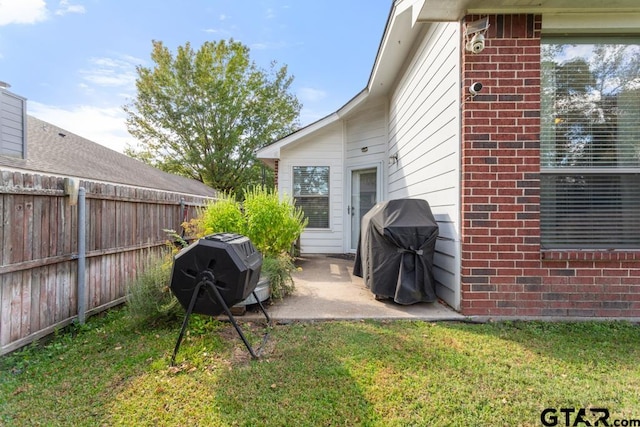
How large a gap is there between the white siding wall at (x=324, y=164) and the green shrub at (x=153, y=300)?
4441 mm

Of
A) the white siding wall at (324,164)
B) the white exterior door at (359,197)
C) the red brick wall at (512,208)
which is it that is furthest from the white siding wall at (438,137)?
the white siding wall at (324,164)

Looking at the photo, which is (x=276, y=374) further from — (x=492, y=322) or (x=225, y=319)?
(x=492, y=322)

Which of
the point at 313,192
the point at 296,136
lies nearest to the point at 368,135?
the point at 296,136

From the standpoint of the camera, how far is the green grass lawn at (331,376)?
1749mm

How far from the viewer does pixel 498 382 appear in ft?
6.64

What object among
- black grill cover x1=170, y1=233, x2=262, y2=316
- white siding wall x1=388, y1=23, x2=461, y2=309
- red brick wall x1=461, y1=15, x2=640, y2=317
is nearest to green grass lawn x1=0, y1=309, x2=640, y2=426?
red brick wall x1=461, y1=15, x2=640, y2=317

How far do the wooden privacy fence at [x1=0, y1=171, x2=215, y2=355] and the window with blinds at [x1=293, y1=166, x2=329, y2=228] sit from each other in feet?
12.1

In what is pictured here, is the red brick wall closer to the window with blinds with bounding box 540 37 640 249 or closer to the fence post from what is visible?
the window with blinds with bounding box 540 37 640 249

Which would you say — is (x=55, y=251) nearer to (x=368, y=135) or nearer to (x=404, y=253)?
(x=404, y=253)

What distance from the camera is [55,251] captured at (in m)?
2.93

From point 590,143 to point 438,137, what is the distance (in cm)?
151

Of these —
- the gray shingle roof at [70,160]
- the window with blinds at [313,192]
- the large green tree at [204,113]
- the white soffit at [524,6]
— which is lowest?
the window with blinds at [313,192]

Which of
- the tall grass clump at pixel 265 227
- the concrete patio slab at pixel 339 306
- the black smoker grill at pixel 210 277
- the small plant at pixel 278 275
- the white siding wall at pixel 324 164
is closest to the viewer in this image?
the black smoker grill at pixel 210 277

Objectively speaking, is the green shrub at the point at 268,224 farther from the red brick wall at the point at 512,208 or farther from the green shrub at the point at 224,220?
the red brick wall at the point at 512,208
